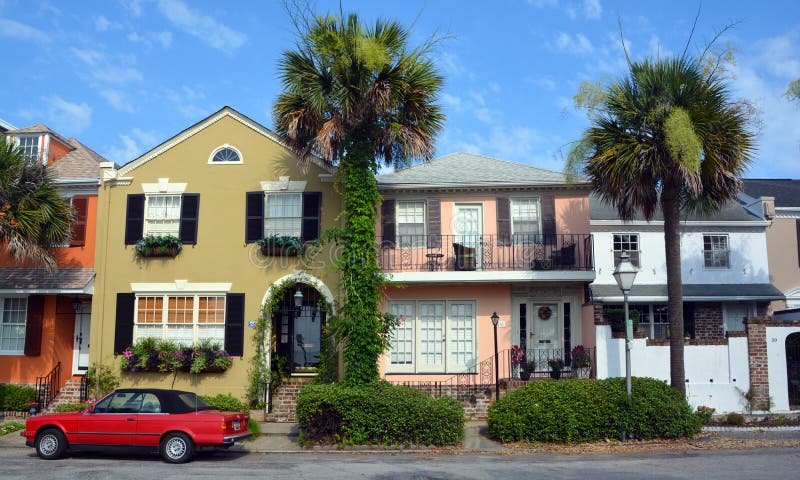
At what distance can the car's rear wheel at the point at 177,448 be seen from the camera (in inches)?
512

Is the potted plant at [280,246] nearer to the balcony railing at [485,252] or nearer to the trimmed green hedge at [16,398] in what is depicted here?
the balcony railing at [485,252]

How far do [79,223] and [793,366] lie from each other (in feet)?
65.6

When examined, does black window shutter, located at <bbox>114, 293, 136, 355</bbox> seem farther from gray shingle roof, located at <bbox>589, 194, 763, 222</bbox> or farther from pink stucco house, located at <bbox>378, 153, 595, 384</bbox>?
gray shingle roof, located at <bbox>589, 194, 763, 222</bbox>

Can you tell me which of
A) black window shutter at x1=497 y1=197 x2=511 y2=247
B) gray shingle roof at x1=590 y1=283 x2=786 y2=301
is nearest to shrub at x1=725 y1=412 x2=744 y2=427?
gray shingle roof at x1=590 y1=283 x2=786 y2=301

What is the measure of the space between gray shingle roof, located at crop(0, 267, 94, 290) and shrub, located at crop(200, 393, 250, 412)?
479cm

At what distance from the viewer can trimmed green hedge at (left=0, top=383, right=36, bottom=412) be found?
18.5 meters

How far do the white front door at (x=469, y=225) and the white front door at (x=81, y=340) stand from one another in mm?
10898

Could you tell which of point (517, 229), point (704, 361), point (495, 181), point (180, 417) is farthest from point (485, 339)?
point (180, 417)

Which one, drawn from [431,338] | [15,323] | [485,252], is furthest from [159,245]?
[485,252]

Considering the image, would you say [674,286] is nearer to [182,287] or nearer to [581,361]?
[581,361]

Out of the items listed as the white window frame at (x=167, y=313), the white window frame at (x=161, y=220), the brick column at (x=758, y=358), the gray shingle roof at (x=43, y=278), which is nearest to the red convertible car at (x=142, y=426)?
the white window frame at (x=167, y=313)

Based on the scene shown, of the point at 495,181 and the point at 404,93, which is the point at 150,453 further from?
the point at 495,181

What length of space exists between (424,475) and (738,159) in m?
10.1

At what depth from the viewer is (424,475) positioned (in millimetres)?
11508
